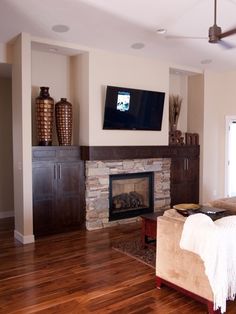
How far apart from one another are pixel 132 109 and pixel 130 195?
160 cm

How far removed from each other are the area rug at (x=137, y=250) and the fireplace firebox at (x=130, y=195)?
993 millimetres

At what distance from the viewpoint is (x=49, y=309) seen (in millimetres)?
2777

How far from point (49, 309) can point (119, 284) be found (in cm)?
80

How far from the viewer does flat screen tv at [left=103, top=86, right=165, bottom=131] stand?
17.3ft

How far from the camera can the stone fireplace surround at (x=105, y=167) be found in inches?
204

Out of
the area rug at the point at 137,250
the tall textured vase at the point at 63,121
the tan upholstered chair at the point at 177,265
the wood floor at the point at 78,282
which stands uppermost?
the tall textured vase at the point at 63,121

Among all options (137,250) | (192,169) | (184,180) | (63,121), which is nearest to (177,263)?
(137,250)

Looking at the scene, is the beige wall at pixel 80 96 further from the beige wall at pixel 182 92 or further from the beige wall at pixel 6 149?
the beige wall at pixel 182 92

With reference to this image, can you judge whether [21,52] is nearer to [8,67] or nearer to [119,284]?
[8,67]

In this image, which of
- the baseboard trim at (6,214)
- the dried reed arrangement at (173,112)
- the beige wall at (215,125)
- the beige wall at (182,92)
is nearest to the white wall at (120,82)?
the dried reed arrangement at (173,112)

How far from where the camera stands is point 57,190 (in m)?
4.96

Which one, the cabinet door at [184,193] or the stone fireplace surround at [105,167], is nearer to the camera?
the stone fireplace surround at [105,167]

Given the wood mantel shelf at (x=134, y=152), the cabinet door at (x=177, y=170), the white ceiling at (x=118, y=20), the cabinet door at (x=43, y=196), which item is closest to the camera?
the white ceiling at (x=118, y=20)

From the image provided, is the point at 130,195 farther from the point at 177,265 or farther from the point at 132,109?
the point at 177,265
